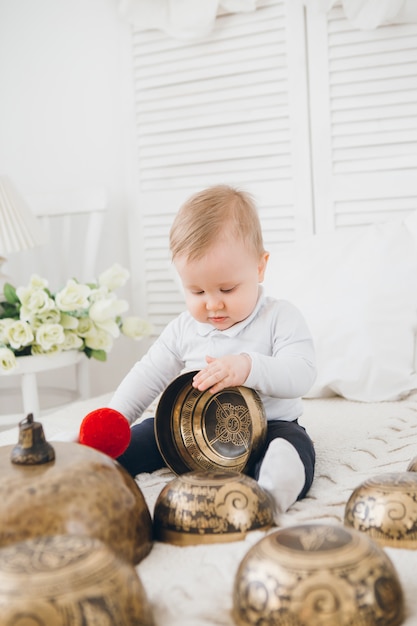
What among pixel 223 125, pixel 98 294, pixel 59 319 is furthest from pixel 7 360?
pixel 223 125

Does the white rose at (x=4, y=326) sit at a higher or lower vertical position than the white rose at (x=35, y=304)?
lower

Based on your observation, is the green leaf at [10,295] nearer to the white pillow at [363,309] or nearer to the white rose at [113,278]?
the white rose at [113,278]

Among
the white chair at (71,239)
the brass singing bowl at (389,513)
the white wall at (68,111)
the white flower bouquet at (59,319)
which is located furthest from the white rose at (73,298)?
the brass singing bowl at (389,513)

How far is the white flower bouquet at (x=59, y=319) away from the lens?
1949mm

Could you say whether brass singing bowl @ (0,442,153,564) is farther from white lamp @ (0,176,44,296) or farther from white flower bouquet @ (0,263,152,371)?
white lamp @ (0,176,44,296)

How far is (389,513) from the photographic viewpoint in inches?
33.0

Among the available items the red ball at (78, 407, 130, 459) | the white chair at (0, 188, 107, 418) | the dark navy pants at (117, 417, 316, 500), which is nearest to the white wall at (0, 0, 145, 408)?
the white chair at (0, 188, 107, 418)

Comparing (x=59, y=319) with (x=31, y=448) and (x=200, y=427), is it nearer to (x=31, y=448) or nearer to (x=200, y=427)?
(x=200, y=427)

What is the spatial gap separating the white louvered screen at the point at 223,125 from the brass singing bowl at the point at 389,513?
152cm

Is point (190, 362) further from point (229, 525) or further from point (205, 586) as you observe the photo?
point (205, 586)

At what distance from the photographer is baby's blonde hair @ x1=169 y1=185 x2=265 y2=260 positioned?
4.16ft

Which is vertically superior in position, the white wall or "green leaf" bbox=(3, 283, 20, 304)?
the white wall

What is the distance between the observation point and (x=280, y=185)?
233 cm

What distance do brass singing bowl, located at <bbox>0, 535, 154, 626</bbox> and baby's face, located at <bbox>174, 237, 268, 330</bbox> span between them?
26.3 inches
